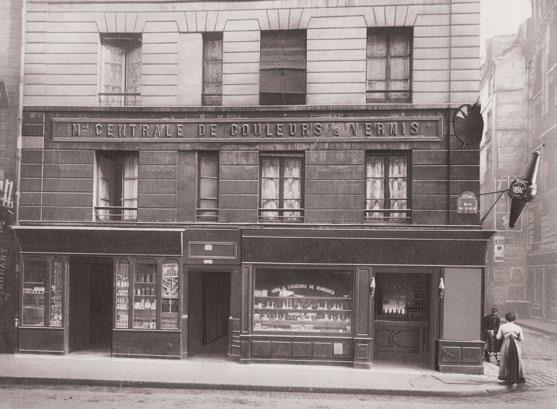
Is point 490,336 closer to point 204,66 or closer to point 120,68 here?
point 204,66

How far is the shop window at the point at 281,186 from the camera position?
14.8 m

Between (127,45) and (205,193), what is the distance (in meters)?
4.89

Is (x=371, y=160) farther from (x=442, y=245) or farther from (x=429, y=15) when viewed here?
(x=429, y=15)

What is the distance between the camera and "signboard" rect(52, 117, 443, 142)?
14359mm

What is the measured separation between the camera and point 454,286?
45.9ft

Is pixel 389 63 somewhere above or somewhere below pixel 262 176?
above

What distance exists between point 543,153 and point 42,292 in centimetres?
1938

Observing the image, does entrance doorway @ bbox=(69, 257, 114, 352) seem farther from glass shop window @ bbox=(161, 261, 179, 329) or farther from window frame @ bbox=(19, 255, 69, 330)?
glass shop window @ bbox=(161, 261, 179, 329)

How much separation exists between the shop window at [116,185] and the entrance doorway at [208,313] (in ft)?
8.72

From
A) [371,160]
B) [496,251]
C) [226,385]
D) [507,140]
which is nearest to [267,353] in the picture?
→ [226,385]

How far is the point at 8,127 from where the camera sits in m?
15.2

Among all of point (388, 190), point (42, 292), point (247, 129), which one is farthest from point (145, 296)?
point (388, 190)

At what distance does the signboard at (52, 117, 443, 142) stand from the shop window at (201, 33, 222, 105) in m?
0.76

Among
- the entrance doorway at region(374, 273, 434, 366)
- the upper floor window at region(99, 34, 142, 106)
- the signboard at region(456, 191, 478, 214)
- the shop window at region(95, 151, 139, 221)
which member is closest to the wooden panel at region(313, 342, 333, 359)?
the entrance doorway at region(374, 273, 434, 366)
